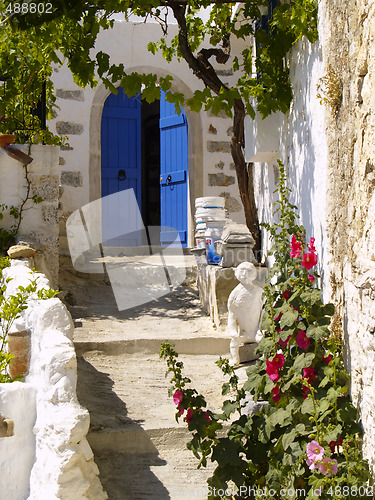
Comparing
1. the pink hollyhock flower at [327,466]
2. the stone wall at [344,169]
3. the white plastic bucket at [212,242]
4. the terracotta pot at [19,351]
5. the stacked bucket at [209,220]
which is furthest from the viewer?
the stacked bucket at [209,220]

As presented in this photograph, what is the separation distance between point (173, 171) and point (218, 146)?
805 millimetres

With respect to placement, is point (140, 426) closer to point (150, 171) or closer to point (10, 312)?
point (10, 312)

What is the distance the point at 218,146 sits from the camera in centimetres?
888

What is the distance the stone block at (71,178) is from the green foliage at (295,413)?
6.04 metres

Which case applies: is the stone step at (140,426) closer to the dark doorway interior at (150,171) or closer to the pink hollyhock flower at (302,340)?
the pink hollyhock flower at (302,340)

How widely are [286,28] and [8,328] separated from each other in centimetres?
237

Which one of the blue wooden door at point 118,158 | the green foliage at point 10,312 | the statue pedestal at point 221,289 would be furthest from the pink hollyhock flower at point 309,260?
the blue wooden door at point 118,158

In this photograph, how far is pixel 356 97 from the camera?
7.78ft

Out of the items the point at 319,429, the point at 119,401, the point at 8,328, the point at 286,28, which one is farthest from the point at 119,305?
the point at 319,429

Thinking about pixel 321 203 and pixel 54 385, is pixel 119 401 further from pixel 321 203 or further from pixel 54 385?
pixel 321 203

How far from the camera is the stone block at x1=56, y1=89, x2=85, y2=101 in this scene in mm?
8479

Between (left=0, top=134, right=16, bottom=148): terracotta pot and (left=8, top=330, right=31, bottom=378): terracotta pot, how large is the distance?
8.72 feet

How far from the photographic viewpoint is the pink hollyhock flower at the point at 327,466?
2113mm

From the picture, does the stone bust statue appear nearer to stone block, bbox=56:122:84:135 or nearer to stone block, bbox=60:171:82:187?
stone block, bbox=60:171:82:187
